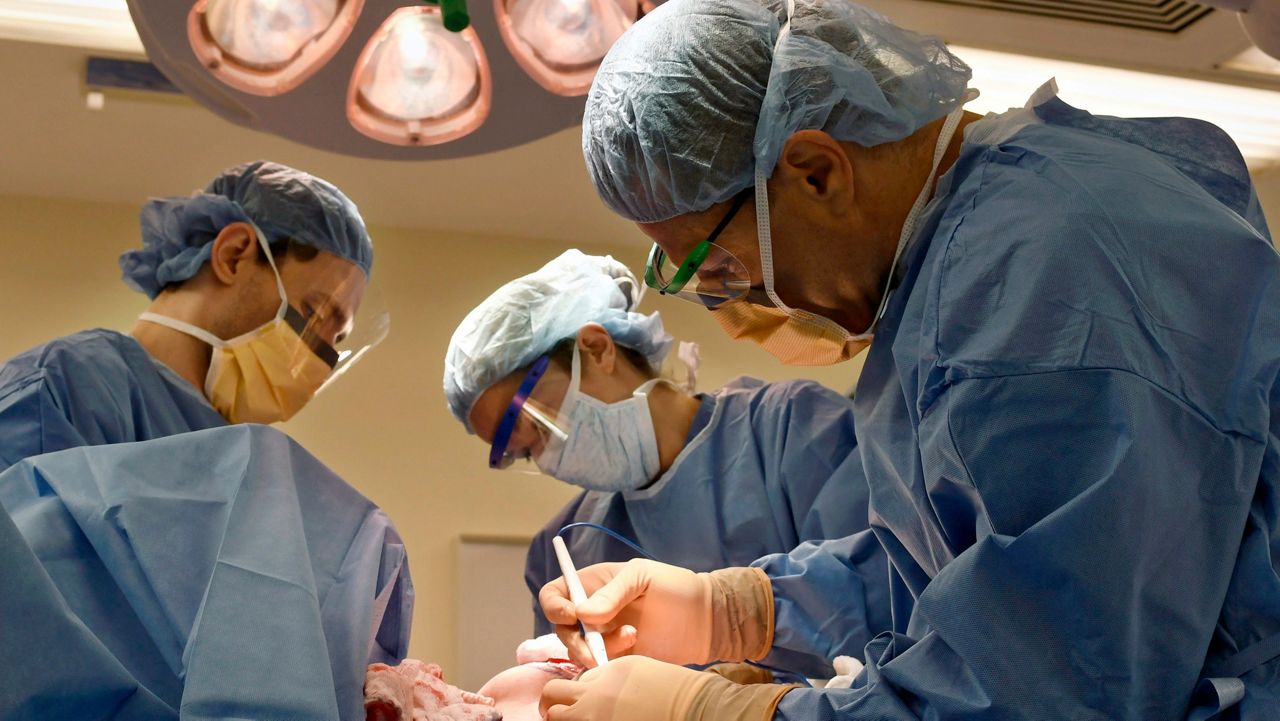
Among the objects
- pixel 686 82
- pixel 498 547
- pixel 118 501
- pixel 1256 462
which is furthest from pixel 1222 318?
pixel 498 547

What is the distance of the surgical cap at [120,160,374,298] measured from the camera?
2523 millimetres

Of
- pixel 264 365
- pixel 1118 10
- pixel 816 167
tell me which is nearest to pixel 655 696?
pixel 816 167

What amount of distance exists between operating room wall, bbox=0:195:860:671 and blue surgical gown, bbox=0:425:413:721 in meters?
2.04

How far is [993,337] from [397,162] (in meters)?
2.54

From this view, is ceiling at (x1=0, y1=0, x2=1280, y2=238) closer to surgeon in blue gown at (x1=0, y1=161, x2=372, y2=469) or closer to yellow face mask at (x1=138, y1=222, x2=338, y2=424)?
surgeon in blue gown at (x1=0, y1=161, x2=372, y2=469)

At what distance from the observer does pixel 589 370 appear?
8.36ft

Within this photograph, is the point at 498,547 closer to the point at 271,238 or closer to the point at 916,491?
the point at 271,238

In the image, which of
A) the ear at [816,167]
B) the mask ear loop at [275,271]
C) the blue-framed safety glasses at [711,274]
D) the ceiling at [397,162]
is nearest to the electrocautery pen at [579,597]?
the blue-framed safety glasses at [711,274]

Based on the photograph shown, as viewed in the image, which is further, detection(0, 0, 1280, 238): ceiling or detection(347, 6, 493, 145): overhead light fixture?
detection(0, 0, 1280, 238): ceiling

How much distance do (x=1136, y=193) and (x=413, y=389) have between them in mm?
2740

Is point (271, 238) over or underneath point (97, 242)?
over

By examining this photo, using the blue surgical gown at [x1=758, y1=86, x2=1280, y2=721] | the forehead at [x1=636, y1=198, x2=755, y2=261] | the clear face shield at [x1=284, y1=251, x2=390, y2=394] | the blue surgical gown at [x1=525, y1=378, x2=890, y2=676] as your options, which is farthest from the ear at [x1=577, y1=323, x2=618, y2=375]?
the blue surgical gown at [x1=758, y1=86, x2=1280, y2=721]

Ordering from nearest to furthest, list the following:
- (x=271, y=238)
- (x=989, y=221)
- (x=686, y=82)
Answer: (x=989, y=221) < (x=686, y=82) < (x=271, y=238)

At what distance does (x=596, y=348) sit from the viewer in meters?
2.56
